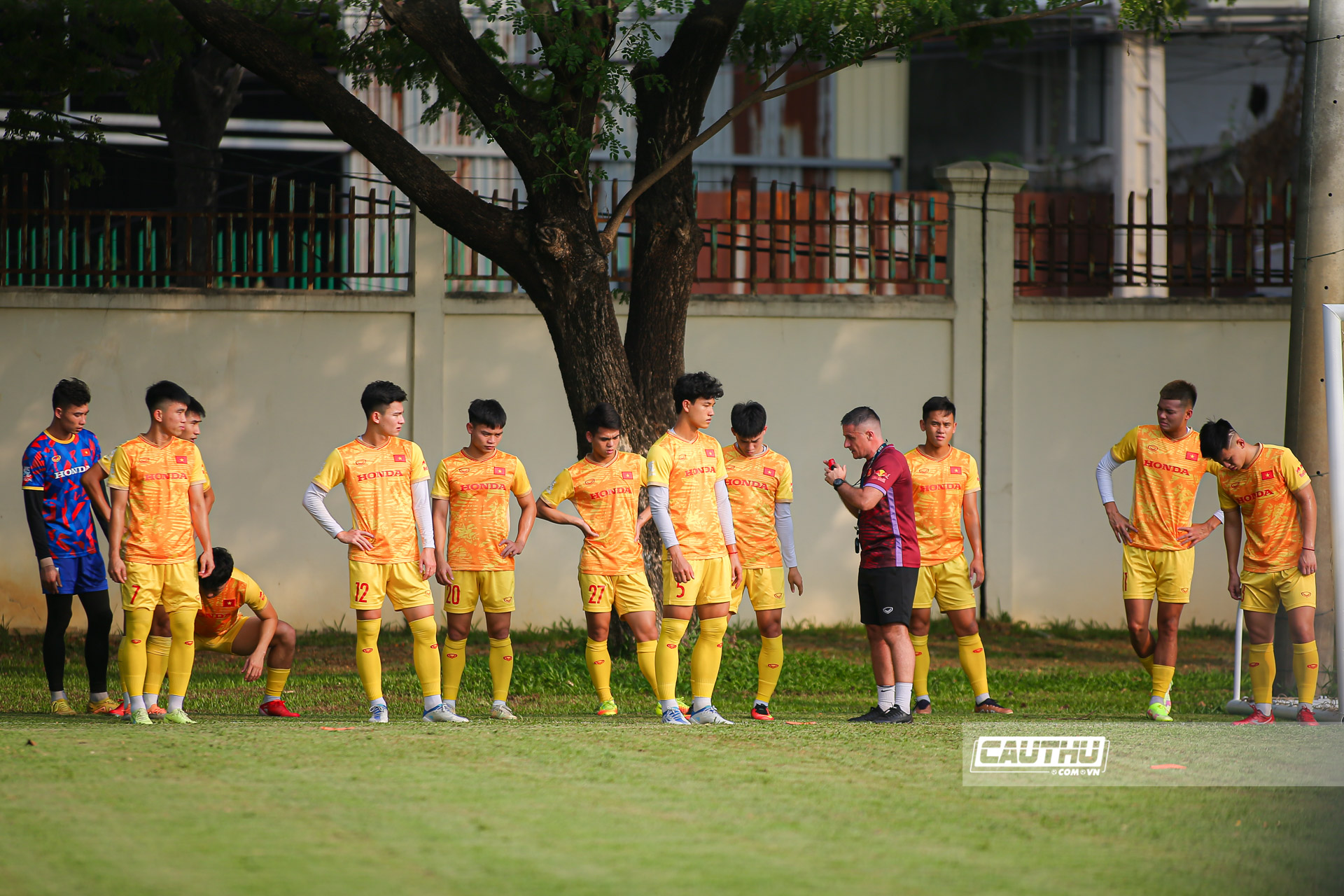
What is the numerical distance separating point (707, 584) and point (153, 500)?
2976 mm

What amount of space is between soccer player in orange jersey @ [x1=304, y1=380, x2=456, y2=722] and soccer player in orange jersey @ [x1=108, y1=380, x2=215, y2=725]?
73cm

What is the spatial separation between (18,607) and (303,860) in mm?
8246

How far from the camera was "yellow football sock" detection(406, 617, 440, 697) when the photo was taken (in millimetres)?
7285

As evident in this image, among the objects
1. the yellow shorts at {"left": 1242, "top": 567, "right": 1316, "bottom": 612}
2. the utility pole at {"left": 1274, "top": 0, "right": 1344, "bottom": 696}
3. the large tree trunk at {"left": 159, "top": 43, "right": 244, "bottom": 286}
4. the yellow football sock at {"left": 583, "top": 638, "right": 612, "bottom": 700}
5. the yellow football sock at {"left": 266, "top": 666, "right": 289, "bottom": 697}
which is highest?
the large tree trunk at {"left": 159, "top": 43, "right": 244, "bottom": 286}

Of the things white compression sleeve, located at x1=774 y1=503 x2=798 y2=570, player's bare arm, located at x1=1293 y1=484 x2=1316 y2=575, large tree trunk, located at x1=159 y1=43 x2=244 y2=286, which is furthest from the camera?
large tree trunk, located at x1=159 y1=43 x2=244 y2=286

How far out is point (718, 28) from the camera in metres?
9.42

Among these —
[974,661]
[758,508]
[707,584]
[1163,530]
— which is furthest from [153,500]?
[1163,530]

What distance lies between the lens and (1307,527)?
24.2 ft

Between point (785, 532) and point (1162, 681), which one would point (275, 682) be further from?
point (1162, 681)

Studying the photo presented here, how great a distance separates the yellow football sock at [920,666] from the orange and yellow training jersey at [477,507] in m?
Answer: 2.53

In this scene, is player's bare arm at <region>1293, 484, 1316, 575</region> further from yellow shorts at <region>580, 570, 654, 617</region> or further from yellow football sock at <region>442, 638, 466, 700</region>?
yellow football sock at <region>442, 638, 466, 700</region>

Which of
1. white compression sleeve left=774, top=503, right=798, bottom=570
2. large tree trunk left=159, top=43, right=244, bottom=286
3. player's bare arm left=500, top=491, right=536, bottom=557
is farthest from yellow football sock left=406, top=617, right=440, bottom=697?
large tree trunk left=159, top=43, right=244, bottom=286

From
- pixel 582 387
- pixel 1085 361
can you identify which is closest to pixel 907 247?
pixel 1085 361

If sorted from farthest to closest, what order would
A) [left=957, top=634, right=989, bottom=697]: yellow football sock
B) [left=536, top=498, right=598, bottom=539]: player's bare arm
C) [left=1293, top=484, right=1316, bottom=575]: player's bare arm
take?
1. [left=957, top=634, right=989, bottom=697]: yellow football sock
2. [left=536, top=498, right=598, bottom=539]: player's bare arm
3. [left=1293, top=484, right=1316, bottom=575]: player's bare arm
